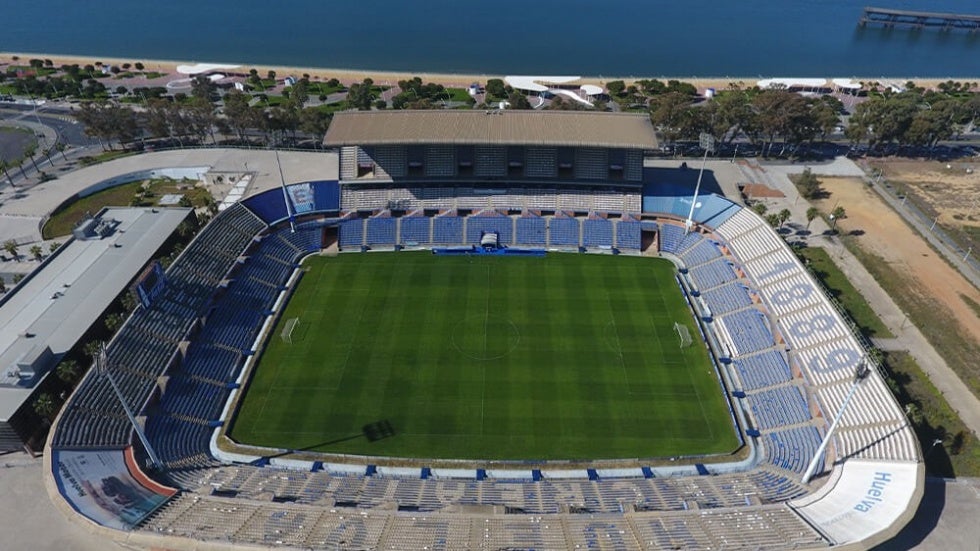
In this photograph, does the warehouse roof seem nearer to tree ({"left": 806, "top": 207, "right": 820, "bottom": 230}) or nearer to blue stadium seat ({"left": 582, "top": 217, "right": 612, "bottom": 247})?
blue stadium seat ({"left": 582, "top": 217, "right": 612, "bottom": 247})

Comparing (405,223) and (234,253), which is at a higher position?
(405,223)

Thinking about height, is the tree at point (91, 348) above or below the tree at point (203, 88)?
below

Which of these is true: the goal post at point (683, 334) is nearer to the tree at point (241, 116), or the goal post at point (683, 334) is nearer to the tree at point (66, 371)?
the tree at point (66, 371)

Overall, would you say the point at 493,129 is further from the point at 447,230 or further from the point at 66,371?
the point at 66,371

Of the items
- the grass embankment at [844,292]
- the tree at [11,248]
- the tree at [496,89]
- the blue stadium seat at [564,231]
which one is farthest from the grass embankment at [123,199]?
the grass embankment at [844,292]

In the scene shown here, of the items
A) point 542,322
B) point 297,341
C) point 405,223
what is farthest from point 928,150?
point 297,341

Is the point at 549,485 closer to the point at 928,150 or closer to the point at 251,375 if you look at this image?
the point at 251,375

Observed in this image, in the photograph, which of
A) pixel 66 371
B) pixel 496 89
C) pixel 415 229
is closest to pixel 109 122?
pixel 415 229
